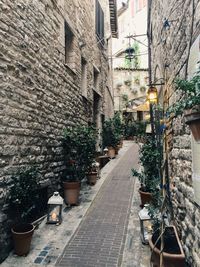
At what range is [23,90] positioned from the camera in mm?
4852

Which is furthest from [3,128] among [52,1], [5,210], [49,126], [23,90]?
[52,1]

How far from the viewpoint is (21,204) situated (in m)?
4.35

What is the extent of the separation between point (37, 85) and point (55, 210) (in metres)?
2.57

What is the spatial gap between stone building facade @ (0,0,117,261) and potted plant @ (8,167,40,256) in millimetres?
139

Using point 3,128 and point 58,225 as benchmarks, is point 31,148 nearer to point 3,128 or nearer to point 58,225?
point 3,128

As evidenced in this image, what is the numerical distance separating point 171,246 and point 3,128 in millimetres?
2936

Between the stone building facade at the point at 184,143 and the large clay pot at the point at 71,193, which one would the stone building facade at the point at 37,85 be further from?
the stone building facade at the point at 184,143

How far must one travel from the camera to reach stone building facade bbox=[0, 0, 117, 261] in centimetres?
426

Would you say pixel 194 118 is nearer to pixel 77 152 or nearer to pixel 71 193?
pixel 71 193

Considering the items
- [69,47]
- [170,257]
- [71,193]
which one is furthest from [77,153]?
[170,257]

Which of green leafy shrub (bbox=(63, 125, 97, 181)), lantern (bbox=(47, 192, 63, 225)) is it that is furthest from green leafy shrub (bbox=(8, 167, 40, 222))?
green leafy shrub (bbox=(63, 125, 97, 181))

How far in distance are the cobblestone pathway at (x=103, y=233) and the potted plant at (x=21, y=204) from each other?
2.11ft

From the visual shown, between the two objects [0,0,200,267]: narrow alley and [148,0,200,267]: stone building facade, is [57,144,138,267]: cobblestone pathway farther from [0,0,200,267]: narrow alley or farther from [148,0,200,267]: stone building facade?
[148,0,200,267]: stone building facade

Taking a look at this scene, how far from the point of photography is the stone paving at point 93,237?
A: 160 inches
